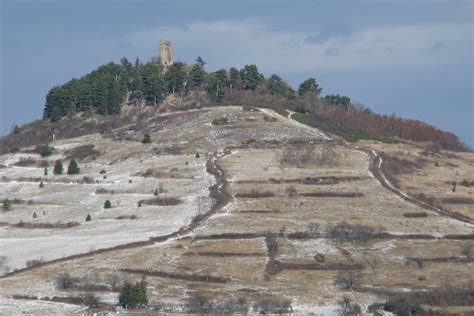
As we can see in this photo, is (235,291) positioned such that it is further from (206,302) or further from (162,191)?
(162,191)

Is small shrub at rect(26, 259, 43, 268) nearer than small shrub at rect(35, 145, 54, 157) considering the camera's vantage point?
Yes

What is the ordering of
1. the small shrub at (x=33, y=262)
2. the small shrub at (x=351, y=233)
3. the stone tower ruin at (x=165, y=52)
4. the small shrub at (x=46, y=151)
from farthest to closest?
the stone tower ruin at (x=165, y=52) < the small shrub at (x=46, y=151) < the small shrub at (x=351, y=233) < the small shrub at (x=33, y=262)

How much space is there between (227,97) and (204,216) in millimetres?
75039

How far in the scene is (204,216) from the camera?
311ft

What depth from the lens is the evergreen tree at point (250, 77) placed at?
175 m

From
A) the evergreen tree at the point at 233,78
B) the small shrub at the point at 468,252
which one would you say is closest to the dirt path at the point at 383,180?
the small shrub at the point at 468,252

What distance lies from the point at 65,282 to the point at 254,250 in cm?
1798

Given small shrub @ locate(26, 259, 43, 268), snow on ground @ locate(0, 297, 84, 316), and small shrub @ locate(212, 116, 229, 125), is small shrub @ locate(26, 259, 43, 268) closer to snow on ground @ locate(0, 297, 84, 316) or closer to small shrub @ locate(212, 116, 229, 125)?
snow on ground @ locate(0, 297, 84, 316)

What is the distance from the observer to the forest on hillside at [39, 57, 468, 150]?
162m

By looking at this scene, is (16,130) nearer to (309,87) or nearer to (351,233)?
(309,87)

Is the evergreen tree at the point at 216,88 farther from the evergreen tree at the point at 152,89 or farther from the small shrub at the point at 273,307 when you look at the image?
the small shrub at the point at 273,307

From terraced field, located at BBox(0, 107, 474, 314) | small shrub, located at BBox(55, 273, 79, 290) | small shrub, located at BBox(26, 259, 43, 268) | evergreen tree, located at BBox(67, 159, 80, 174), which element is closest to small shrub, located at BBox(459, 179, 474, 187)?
terraced field, located at BBox(0, 107, 474, 314)

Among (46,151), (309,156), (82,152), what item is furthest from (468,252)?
(46,151)

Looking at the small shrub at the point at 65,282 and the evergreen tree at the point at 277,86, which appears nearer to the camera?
the small shrub at the point at 65,282
